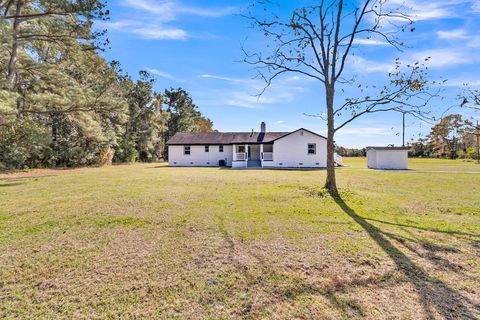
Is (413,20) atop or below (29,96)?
atop

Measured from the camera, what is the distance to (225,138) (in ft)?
93.7

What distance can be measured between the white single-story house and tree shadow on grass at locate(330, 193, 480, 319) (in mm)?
20965

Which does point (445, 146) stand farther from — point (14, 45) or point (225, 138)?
point (14, 45)

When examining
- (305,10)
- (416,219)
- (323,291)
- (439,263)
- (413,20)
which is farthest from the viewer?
(305,10)

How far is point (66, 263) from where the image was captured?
372 cm

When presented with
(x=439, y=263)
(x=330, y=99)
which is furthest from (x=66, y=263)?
(x=330, y=99)

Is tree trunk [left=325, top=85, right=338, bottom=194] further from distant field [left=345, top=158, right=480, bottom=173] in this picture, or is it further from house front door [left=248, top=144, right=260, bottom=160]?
house front door [left=248, top=144, right=260, bottom=160]

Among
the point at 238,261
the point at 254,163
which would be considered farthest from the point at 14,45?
the point at 254,163

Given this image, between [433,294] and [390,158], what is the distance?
23.7 meters

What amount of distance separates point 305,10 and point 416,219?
8758 mm

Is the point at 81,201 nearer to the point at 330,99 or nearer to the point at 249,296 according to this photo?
the point at 249,296

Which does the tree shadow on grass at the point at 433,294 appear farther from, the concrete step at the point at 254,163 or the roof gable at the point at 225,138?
the roof gable at the point at 225,138

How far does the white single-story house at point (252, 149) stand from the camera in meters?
24.7

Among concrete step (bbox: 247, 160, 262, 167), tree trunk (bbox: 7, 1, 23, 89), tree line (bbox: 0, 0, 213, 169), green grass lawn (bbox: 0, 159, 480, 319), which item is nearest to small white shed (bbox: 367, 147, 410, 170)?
concrete step (bbox: 247, 160, 262, 167)
